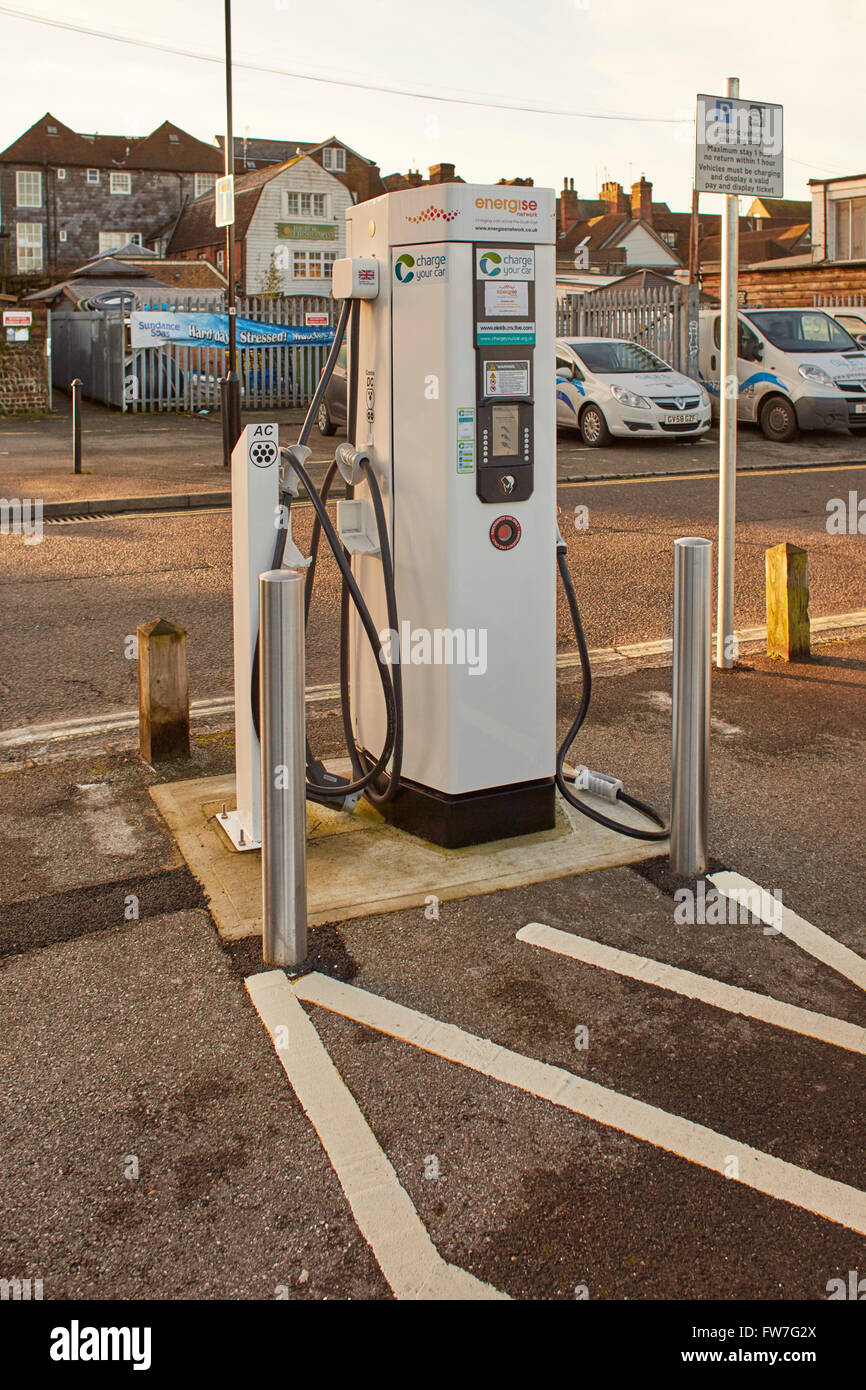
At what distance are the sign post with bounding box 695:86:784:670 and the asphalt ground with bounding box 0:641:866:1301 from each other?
7.70 feet

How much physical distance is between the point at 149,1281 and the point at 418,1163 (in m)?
0.64

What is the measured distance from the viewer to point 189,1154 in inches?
115

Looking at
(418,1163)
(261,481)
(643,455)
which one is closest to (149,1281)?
(418,1163)

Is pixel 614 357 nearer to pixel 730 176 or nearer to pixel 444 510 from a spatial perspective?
pixel 730 176

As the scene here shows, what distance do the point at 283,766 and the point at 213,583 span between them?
231 inches

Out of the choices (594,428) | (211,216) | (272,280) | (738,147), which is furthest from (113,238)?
(738,147)

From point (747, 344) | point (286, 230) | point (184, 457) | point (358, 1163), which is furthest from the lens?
point (286, 230)

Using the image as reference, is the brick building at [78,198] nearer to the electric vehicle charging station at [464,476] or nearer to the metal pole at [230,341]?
the metal pole at [230,341]

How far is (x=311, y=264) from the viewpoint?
191ft

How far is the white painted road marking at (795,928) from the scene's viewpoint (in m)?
3.77

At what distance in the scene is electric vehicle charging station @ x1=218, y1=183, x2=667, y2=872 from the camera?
4203mm

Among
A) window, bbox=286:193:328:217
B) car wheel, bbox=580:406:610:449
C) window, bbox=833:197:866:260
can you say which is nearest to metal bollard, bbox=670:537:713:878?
car wheel, bbox=580:406:610:449

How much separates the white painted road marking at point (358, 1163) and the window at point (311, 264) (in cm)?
5728

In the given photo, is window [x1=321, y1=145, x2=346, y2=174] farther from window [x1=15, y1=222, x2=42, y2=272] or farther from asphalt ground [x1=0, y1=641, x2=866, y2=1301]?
asphalt ground [x1=0, y1=641, x2=866, y2=1301]
